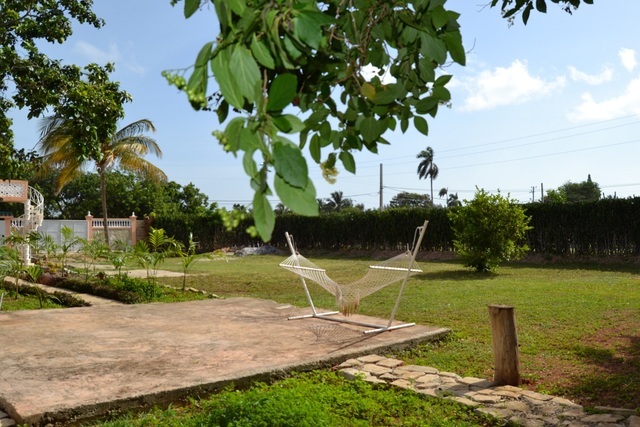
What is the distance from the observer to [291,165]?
99cm

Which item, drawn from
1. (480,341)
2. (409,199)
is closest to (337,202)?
(409,199)

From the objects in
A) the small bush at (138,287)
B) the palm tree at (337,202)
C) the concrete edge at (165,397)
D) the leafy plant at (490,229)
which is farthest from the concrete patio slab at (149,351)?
the palm tree at (337,202)

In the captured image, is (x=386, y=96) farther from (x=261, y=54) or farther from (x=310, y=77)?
(x=261, y=54)

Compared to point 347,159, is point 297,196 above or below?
below

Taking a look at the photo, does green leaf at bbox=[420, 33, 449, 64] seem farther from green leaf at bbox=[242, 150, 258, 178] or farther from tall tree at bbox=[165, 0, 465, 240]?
green leaf at bbox=[242, 150, 258, 178]

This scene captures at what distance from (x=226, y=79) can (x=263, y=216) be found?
0.74 feet

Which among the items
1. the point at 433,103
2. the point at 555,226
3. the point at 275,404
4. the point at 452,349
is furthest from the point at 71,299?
the point at 555,226

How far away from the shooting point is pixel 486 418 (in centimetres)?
353

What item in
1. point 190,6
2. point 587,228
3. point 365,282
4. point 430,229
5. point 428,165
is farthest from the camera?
point 428,165

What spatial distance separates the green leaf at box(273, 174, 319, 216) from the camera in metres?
0.98

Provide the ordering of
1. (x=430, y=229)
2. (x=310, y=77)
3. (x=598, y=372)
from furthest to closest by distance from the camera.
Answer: (x=430, y=229)
(x=598, y=372)
(x=310, y=77)

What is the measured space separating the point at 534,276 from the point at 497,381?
9.16 meters

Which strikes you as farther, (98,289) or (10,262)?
(98,289)

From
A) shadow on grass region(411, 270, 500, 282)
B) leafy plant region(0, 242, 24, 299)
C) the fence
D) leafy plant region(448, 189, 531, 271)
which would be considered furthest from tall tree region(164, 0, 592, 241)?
the fence
